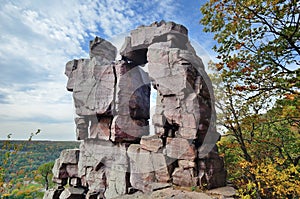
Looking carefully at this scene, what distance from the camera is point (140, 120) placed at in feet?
46.6

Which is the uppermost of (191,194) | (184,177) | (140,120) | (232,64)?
(232,64)

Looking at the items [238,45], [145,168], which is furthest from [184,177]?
[238,45]

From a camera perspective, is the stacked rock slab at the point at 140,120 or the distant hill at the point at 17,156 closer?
the distant hill at the point at 17,156

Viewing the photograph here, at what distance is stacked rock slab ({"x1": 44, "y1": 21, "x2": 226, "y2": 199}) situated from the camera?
33.3 feet

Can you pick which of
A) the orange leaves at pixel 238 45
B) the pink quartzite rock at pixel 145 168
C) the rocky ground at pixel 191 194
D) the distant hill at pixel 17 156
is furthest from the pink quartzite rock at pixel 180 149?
the distant hill at pixel 17 156

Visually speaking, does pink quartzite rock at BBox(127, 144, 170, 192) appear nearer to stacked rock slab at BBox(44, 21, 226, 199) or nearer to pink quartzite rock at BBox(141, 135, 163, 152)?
stacked rock slab at BBox(44, 21, 226, 199)

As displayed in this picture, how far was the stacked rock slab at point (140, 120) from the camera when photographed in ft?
33.3

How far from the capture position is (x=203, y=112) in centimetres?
1027

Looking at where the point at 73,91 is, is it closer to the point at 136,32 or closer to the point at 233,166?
the point at 136,32

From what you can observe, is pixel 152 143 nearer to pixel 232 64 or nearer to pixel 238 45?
pixel 232 64

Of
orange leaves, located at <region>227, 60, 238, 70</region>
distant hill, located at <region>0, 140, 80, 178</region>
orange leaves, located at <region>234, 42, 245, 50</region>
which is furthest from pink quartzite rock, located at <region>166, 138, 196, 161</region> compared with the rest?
distant hill, located at <region>0, 140, 80, 178</region>

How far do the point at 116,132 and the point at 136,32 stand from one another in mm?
6530

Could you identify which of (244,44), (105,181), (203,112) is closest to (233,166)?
(203,112)

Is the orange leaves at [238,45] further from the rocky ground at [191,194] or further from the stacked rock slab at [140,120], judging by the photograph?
the rocky ground at [191,194]
